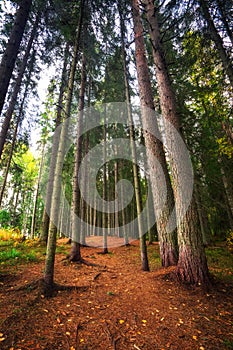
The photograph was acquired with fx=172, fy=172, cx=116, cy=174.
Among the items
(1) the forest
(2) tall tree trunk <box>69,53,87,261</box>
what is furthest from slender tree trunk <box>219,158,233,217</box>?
(2) tall tree trunk <box>69,53,87,261</box>

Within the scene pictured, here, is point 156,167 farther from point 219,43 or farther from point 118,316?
point 219,43

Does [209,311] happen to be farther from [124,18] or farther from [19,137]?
[19,137]

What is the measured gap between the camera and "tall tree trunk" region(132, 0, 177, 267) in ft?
16.2

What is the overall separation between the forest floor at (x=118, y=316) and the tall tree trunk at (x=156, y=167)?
0.82 meters

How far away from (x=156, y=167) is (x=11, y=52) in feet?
14.6

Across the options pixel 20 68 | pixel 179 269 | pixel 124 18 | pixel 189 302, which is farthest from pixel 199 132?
pixel 20 68

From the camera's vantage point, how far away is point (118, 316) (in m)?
2.86

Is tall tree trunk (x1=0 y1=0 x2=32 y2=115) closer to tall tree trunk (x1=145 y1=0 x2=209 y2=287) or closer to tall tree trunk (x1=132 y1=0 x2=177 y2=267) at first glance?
tall tree trunk (x1=145 y1=0 x2=209 y2=287)

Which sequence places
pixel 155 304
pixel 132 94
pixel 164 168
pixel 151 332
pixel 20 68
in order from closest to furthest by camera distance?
1. pixel 151 332
2. pixel 155 304
3. pixel 164 168
4. pixel 20 68
5. pixel 132 94

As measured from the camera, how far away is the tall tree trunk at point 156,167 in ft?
16.2

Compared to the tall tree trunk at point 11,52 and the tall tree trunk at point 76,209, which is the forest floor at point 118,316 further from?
the tall tree trunk at point 11,52

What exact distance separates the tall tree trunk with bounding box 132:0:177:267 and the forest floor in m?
0.82

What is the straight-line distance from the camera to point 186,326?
8.52 feet

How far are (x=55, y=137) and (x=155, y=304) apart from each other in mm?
8944
